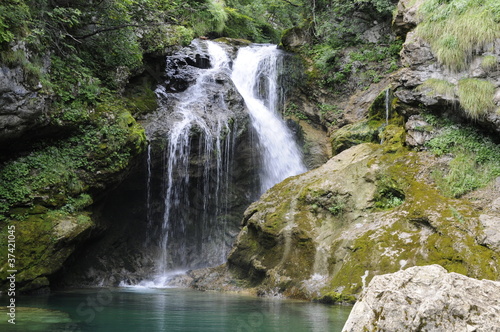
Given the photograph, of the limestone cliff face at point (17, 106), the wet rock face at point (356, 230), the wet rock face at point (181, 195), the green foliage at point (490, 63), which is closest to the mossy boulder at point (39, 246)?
the limestone cliff face at point (17, 106)

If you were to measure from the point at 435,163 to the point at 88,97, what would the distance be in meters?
9.43

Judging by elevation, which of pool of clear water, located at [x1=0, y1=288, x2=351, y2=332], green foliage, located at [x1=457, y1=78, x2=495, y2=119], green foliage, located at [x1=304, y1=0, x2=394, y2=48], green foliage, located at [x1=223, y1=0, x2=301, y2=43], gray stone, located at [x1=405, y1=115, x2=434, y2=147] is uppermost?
green foliage, located at [x1=223, y1=0, x2=301, y2=43]

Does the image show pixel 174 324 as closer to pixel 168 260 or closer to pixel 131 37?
pixel 168 260

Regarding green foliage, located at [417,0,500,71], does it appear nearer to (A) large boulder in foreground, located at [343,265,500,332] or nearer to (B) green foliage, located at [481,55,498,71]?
(B) green foliage, located at [481,55,498,71]

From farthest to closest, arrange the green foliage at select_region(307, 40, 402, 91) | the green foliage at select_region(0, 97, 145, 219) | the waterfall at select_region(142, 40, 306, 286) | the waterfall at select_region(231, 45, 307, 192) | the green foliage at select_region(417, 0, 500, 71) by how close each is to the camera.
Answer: the green foliage at select_region(307, 40, 402, 91) → the waterfall at select_region(231, 45, 307, 192) → the waterfall at select_region(142, 40, 306, 286) → the green foliage at select_region(417, 0, 500, 71) → the green foliage at select_region(0, 97, 145, 219)

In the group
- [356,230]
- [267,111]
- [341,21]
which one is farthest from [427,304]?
[341,21]

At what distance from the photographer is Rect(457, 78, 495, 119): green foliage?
8.88 m

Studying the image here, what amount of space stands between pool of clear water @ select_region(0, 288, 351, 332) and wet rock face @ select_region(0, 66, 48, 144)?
142 inches

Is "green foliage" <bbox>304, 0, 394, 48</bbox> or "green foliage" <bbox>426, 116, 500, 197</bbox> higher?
"green foliage" <bbox>304, 0, 394, 48</bbox>

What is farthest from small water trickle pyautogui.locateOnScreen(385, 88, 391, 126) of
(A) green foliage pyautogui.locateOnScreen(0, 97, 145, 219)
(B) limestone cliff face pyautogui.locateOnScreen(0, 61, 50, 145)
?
(B) limestone cliff face pyautogui.locateOnScreen(0, 61, 50, 145)

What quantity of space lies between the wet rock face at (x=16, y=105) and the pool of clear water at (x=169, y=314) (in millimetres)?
3617

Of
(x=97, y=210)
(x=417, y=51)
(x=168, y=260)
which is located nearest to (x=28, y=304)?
(x=97, y=210)

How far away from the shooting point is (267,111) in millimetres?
17234

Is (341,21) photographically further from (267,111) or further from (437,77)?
(437,77)
